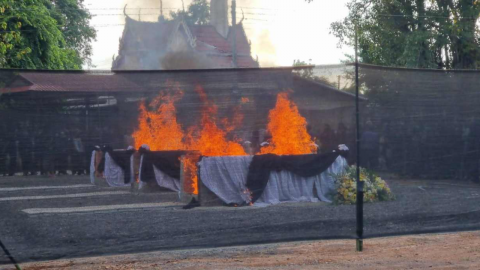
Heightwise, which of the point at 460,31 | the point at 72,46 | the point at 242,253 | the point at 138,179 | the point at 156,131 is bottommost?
the point at 242,253

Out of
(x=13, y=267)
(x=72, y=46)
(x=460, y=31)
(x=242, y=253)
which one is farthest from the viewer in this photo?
(x=72, y=46)

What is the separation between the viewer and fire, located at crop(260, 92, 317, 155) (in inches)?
264

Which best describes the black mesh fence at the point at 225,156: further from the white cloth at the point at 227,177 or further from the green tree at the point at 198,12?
the green tree at the point at 198,12

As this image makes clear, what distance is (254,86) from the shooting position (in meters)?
6.62

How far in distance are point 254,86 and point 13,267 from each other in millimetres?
3313

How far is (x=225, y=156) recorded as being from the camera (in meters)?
6.79

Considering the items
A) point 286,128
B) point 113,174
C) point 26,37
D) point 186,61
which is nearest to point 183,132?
point 113,174

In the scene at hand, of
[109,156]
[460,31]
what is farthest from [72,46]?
[109,156]

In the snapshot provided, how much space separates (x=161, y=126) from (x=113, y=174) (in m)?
0.77

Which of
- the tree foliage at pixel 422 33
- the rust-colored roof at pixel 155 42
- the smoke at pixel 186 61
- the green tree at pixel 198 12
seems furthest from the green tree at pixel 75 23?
the green tree at pixel 198 12

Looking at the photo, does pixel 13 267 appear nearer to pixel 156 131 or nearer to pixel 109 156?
pixel 109 156

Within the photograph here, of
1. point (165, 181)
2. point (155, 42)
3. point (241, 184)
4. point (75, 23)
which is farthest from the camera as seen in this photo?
point (155, 42)

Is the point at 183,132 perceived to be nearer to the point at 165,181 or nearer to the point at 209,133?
the point at 209,133

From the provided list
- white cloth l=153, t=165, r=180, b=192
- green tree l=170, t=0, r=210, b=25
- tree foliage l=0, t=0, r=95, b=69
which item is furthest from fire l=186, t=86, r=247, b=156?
green tree l=170, t=0, r=210, b=25
